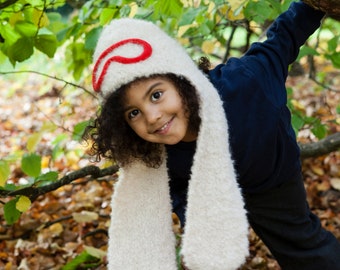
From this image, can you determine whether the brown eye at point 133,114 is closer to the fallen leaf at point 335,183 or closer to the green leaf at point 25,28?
the green leaf at point 25,28

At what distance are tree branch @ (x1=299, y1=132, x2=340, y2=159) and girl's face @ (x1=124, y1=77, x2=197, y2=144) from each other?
1.00 meters

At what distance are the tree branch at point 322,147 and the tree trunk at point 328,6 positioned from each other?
881mm

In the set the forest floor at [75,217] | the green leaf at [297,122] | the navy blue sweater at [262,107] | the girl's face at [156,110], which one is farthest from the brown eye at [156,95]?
the green leaf at [297,122]

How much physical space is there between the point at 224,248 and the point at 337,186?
142 cm

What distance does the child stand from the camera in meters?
1.39

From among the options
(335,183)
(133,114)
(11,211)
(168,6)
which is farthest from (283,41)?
(335,183)

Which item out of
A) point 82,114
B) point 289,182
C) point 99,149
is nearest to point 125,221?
point 99,149

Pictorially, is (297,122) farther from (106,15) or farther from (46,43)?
(46,43)

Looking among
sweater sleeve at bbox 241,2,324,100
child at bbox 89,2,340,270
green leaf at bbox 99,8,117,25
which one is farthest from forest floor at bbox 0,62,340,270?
sweater sleeve at bbox 241,2,324,100

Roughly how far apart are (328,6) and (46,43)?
95cm

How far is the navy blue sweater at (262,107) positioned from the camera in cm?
150

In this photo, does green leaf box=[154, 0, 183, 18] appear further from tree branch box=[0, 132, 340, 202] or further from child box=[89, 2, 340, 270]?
tree branch box=[0, 132, 340, 202]

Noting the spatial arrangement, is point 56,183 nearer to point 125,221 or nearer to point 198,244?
point 125,221

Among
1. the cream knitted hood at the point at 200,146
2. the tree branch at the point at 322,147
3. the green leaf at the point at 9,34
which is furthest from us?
the tree branch at the point at 322,147
